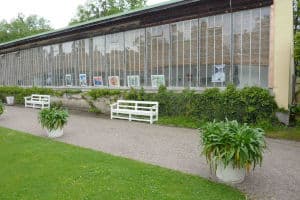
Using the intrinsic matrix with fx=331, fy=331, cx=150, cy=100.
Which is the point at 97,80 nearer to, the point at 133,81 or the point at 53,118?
the point at 133,81

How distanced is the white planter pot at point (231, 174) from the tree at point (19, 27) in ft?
174

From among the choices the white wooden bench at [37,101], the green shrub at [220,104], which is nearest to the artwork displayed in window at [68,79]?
the white wooden bench at [37,101]

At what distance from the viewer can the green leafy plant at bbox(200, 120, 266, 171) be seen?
5.77 metres

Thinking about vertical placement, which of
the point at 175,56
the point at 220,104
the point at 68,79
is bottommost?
the point at 220,104

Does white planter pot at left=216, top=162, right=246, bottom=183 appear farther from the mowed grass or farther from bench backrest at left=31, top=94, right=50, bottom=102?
bench backrest at left=31, top=94, right=50, bottom=102

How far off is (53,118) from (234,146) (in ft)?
21.1

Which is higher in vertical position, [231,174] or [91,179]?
[231,174]

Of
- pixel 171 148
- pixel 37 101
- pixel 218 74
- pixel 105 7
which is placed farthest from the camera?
pixel 105 7

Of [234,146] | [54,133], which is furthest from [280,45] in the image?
[54,133]

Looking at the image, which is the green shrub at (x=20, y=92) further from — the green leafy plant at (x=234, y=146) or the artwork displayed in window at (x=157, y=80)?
the green leafy plant at (x=234, y=146)

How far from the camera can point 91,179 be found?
620 cm

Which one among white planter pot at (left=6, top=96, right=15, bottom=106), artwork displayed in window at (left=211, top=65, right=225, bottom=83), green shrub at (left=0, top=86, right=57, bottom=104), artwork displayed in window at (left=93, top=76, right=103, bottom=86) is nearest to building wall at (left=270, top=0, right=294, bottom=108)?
artwork displayed in window at (left=211, top=65, right=225, bottom=83)

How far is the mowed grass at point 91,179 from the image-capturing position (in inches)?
216

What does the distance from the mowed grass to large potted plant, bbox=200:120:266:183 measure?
331 millimetres
